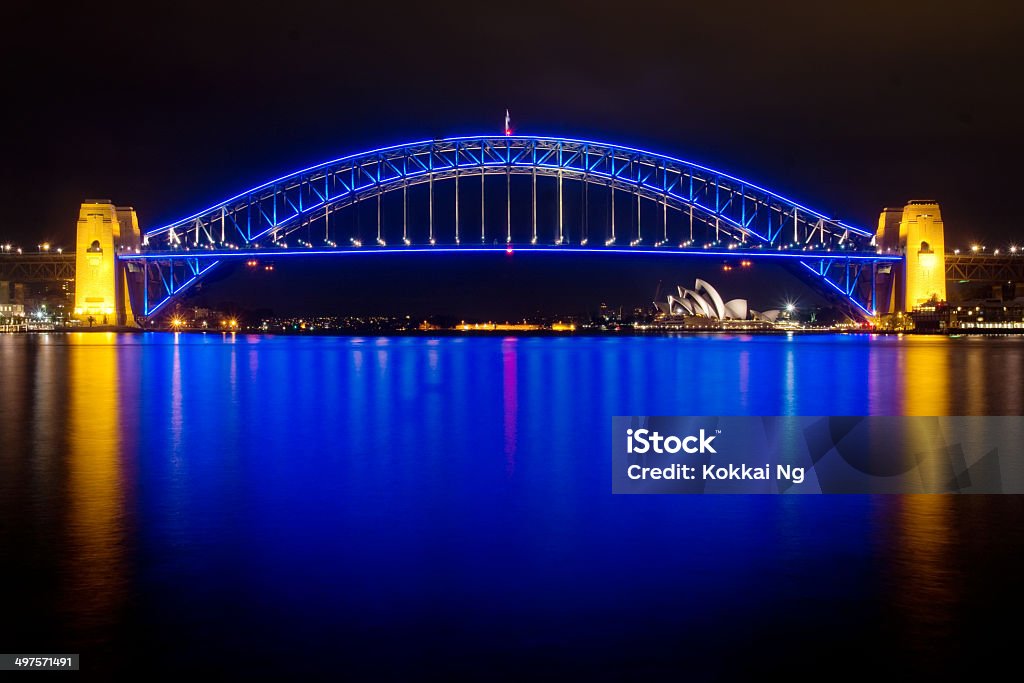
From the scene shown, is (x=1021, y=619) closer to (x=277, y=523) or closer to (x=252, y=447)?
(x=277, y=523)

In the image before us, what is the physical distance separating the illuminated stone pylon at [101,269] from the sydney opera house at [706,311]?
51.2 m

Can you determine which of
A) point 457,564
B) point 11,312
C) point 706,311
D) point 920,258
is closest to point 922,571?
point 457,564

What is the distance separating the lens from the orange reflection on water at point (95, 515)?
562 cm

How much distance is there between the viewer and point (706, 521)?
759 cm

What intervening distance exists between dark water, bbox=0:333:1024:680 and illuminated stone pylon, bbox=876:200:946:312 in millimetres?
57347

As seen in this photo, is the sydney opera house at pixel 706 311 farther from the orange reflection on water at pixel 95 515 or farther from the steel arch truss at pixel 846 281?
the orange reflection on water at pixel 95 515

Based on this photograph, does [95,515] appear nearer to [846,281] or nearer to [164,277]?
[846,281]

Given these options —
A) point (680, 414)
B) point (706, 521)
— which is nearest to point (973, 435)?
point (680, 414)

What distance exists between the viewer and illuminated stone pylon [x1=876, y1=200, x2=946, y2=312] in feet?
216

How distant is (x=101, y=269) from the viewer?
67.0m

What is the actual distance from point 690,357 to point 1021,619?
101 feet

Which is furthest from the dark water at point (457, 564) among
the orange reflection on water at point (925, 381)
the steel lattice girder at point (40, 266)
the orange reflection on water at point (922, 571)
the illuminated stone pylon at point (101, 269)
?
the steel lattice girder at point (40, 266)

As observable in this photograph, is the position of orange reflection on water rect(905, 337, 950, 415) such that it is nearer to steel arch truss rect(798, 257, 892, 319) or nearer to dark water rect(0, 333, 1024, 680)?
dark water rect(0, 333, 1024, 680)

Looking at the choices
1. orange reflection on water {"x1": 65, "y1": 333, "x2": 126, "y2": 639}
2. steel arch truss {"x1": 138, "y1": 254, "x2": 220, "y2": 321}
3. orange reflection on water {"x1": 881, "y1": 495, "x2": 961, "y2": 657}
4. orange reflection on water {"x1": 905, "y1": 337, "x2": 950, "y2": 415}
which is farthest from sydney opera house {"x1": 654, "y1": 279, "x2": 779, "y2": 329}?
orange reflection on water {"x1": 881, "y1": 495, "x2": 961, "y2": 657}
